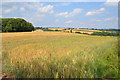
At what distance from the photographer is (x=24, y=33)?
1768mm

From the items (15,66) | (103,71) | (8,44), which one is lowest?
(103,71)

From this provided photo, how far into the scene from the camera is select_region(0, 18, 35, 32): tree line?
1665 mm

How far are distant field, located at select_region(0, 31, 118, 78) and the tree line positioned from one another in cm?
5

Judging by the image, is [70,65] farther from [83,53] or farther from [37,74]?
[37,74]

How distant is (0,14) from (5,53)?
0.45 metres

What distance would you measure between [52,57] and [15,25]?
585 millimetres

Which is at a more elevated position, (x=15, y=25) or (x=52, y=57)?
(x=15, y=25)

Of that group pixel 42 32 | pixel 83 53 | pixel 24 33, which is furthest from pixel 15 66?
pixel 83 53

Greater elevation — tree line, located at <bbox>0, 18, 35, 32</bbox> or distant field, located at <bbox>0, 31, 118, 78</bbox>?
tree line, located at <bbox>0, 18, 35, 32</bbox>

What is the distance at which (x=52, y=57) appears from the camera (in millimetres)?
1747

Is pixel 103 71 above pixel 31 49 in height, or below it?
below

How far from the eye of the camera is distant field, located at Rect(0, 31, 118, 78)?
167 cm

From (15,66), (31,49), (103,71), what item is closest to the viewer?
(15,66)

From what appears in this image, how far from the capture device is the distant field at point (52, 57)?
167 centimetres
